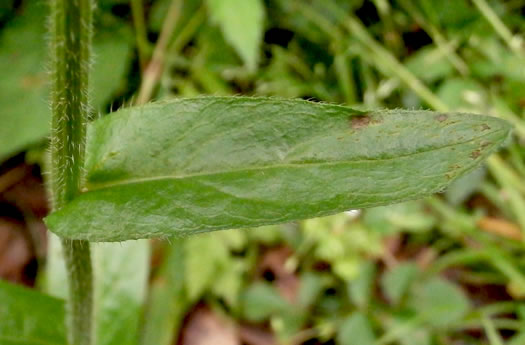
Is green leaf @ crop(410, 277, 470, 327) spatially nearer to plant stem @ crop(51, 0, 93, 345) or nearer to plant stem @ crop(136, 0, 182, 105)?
plant stem @ crop(136, 0, 182, 105)

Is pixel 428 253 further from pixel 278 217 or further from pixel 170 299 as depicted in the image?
pixel 278 217

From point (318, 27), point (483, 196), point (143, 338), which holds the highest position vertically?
point (318, 27)

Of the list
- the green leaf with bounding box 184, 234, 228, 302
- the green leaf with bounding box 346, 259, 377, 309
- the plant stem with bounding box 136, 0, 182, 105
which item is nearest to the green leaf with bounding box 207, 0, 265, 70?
the plant stem with bounding box 136, 0, 182, 105

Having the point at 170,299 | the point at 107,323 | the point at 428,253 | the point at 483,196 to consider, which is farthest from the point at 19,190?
the point at 483,196

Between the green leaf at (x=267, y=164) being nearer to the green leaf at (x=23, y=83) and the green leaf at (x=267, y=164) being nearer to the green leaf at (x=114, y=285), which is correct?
the green leaf at (x=114, y=285)

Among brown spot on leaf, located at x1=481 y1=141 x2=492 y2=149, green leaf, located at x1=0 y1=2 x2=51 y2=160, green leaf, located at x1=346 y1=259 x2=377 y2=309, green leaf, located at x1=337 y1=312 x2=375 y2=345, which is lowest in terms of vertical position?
green leaf, located at x1=337 y1=312 x2=375 y2=345

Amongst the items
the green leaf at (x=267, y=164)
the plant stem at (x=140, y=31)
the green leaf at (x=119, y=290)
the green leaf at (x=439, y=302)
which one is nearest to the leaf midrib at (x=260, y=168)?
the green leaf at (x=267, y=164)

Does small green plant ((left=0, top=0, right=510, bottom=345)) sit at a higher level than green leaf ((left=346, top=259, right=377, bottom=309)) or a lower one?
higher
